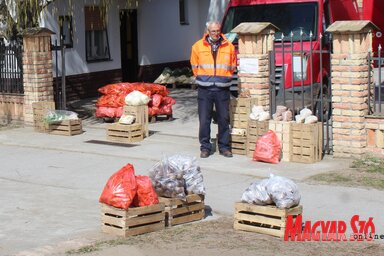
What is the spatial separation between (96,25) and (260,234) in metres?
13.9

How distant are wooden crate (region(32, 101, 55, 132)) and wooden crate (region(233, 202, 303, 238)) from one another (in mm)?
7726

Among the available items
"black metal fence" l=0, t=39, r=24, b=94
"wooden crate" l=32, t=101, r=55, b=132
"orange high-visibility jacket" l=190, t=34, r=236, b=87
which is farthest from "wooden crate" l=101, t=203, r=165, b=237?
"black metal fence" l=0, t=39, r=24, b=94

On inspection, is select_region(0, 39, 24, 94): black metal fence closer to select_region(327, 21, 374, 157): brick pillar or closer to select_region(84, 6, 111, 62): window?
select_region(84, 6, 111, 62): window

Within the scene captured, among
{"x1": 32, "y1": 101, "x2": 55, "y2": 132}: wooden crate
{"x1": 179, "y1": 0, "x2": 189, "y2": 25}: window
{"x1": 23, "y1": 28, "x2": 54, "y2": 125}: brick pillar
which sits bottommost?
{"x1": 32, "y1": 101, "x2": 55, "y2": 132}: wooden crate

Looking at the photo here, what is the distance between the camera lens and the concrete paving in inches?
343

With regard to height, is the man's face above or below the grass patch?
above

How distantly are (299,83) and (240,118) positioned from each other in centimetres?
198

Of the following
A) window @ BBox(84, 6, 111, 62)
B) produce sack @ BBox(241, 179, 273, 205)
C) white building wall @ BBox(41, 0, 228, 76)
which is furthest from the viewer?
window @ BBox(84, 6, 111, 62)

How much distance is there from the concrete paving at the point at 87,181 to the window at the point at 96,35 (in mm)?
5301

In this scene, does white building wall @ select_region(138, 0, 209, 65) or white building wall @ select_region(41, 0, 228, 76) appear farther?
white building wall @ select_region(138, 0, 209, 65)

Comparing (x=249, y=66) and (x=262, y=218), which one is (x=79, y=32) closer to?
(x=249, y=66)

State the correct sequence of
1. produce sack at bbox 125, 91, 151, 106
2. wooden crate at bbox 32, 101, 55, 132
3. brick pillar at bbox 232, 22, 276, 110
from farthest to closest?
wooden crate at bbox 32, 101, 55, 132 → produce sack at bbox 125, 91, 151, 106 → brick pillar at bbox 232, 22, 276, 110
